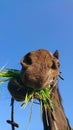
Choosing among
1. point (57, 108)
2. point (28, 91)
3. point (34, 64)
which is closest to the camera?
point (34, 64)

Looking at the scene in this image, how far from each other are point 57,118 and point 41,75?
857mm

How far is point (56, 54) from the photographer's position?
4629mm

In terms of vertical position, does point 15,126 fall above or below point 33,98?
below

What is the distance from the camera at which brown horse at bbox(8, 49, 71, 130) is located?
13.6 feet

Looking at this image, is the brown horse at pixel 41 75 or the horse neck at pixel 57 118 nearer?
the brown horse at pixel 41 75

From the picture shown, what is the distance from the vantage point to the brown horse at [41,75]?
4148 millimetres

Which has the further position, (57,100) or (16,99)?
(57,100)

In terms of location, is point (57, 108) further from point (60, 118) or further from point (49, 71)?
point (49, 71)

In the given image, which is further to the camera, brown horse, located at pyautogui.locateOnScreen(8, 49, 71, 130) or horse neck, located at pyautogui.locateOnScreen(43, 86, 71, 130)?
horse neck, located at pyautogui.locateOnScreen(43, 86, 71, 130)

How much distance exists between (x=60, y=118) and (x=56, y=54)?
0.79 m

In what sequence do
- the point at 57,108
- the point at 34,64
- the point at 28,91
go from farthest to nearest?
the point at 57,108 → the point at 28,91 → the point at 34,64

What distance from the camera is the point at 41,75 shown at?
4.15 meters

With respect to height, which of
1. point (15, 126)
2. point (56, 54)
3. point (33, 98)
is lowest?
point (15, 126)

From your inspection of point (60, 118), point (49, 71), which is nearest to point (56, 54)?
point (49, 71)
